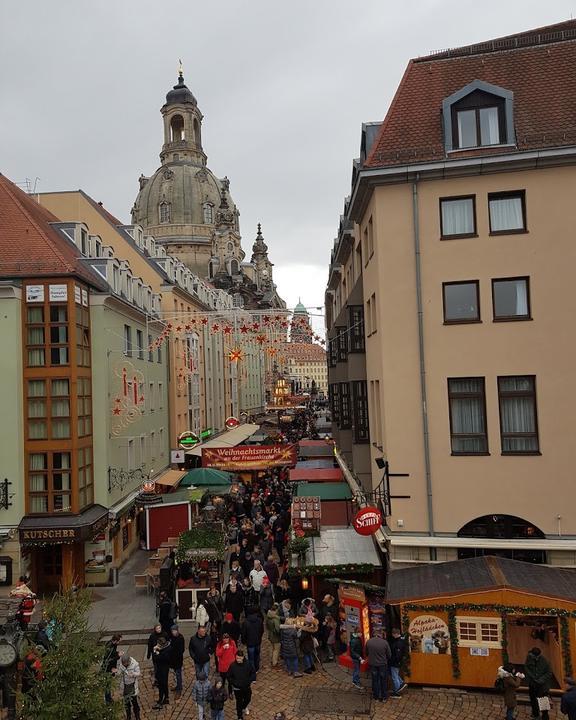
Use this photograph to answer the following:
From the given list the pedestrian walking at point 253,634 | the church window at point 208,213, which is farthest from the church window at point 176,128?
the pedestrian walking at point 253,634

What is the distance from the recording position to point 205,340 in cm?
4509

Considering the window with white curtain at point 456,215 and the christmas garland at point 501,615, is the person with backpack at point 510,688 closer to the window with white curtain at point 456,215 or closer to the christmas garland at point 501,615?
the christmas garland at point 501,615

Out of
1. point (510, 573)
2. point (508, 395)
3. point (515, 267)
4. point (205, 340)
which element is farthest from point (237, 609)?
point (205, 340)

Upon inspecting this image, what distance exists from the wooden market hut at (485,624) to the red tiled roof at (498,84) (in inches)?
389

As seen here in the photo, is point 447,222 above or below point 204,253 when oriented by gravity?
below

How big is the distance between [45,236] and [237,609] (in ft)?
47.2

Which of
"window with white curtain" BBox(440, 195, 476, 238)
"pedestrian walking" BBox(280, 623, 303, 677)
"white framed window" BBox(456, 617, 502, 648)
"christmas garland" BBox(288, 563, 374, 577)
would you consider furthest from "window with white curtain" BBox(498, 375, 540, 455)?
"pedestrian walking" BBox(280, 623, 303, 677)

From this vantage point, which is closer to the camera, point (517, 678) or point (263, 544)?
point (517, 678)

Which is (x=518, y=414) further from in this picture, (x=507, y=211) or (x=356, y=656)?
(x=356, y=656)

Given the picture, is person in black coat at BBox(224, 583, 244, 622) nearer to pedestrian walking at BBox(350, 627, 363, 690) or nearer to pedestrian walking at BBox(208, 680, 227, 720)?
pedestrian walking at BBox(350, 627, 363, 690)

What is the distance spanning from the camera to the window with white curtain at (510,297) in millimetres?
14117

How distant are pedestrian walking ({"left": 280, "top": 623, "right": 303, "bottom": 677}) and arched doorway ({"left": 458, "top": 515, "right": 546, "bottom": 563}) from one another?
438cm

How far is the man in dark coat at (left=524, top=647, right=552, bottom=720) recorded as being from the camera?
10352mm

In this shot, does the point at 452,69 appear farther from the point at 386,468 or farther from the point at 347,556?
the point at 347,556
